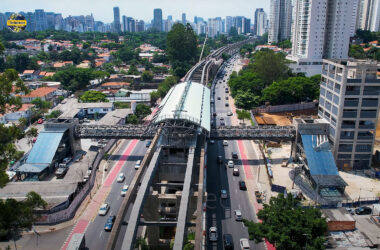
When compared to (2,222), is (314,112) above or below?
below

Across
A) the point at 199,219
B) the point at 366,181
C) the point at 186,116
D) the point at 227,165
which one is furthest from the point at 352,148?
the point at 199,219

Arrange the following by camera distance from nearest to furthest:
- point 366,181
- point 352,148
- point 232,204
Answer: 1. point 232,204
2. point 366,181
3. point 352,148

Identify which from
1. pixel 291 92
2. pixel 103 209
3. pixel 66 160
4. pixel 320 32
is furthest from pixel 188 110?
pixel 320 32

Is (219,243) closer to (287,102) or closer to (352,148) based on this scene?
(352,148)

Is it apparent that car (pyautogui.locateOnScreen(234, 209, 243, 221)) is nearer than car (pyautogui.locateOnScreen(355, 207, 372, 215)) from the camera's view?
Yes

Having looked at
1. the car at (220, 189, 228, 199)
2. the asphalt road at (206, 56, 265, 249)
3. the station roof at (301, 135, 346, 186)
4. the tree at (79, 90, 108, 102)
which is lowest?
the asphalt road at (206, 56, 265, 249)

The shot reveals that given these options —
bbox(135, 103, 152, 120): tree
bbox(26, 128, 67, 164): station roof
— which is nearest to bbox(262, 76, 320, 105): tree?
bbox(135, 103, 152, 120): tree

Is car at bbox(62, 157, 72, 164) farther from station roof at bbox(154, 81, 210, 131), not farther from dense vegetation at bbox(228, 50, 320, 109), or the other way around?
dense vegetation at bbox(228, 50, 320, 109)

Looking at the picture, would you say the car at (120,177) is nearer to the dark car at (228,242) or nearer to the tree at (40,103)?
the dark car at (228,242)
